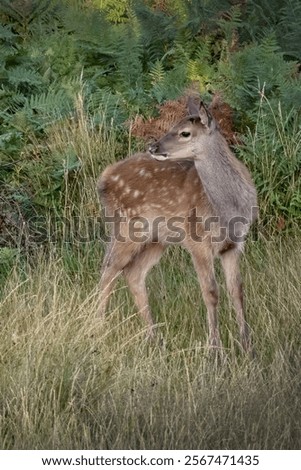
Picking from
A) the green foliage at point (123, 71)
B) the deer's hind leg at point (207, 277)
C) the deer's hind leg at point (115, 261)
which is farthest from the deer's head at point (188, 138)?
the green foliage at point (123, 71)

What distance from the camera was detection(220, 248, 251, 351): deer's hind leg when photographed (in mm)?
7152

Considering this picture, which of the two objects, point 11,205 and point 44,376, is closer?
point 44,376

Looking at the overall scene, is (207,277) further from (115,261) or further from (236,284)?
(115,261)

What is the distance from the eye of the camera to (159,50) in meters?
11.0

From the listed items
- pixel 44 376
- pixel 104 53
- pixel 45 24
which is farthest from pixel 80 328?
pixel 45 24

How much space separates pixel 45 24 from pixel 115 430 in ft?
21.4

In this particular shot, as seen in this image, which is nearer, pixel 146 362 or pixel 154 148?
pixel 146 362

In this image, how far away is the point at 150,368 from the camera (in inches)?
245

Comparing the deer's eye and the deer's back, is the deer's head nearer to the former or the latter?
the deer's eye

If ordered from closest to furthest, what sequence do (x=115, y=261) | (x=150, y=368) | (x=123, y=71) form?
(x=150, y=368) → (x=115, y=261) → (x=123, y=71)

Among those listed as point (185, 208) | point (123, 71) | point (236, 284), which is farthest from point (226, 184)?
point (123, 71)

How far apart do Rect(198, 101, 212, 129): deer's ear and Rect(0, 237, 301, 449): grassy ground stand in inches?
42.4

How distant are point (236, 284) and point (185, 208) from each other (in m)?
0.60

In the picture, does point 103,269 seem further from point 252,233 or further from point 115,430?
point 115,430
